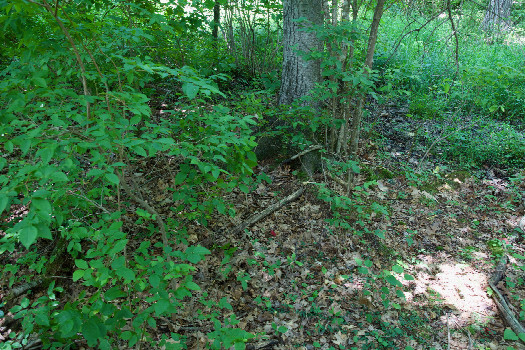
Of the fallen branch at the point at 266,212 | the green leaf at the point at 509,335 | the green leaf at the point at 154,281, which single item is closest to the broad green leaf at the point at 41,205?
the green leaf at the point at 154,281

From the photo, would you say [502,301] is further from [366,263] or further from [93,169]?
[93,169]

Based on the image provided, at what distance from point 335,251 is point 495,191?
2.74 m

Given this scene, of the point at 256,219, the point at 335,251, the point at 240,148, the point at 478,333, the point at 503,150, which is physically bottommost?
the point at 478,333

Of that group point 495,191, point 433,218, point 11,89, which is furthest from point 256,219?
point 495,191

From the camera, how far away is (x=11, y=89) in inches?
86.5

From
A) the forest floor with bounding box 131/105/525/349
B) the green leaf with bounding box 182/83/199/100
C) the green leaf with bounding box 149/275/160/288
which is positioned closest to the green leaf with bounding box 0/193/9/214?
the green leaf with bounding box 149/275/160/288

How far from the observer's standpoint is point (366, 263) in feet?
9.96

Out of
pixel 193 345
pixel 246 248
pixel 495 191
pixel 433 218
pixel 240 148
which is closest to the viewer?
pixel 240 148

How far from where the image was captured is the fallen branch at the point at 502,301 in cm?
287

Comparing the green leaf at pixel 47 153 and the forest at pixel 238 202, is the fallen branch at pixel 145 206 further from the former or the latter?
the green leaf at pixel 47 153

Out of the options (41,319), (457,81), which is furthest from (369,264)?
(457,81)

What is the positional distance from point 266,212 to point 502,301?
8.14 feet

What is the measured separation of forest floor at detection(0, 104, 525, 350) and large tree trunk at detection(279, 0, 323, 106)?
1.08 metres

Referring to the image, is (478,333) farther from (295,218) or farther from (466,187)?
(466,187)
